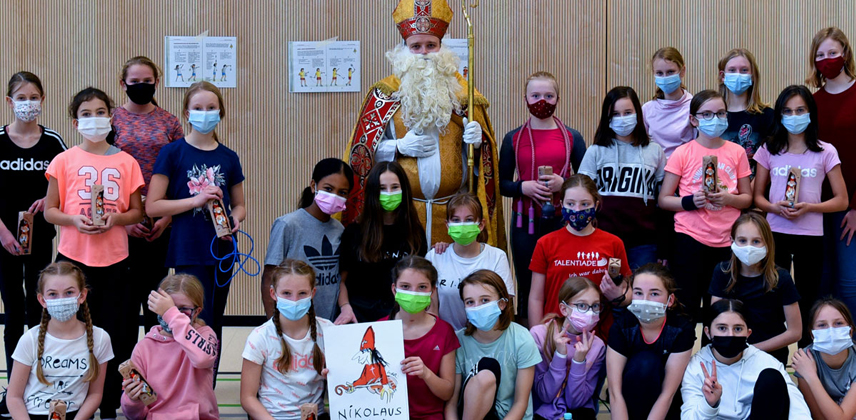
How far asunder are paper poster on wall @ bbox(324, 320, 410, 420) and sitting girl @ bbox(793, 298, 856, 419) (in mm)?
1757

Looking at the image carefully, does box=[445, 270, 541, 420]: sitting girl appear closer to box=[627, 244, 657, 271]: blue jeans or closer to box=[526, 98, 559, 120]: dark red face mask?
box=[627, 244, 657, 271]: blue jeans

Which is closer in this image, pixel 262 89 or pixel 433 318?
pixel 433 318

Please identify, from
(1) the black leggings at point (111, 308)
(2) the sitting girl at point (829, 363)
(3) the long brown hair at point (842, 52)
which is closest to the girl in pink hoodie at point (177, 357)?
(1) the black leggings at point (111, 308)

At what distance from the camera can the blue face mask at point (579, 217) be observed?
4.01m

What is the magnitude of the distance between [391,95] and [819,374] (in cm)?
254

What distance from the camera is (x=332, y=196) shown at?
406 cm

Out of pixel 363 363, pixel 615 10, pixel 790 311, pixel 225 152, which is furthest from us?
pixel 615 10

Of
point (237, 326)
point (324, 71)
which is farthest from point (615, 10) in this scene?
point (237, 326)

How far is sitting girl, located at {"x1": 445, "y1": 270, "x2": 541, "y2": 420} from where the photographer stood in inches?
143

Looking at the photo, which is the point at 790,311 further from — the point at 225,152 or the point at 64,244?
the point at 64,244

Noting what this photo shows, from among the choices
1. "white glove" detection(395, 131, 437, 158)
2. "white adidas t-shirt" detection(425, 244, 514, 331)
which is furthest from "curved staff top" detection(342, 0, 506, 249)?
"white adidas t-shirt" detection(425, 244, 514, 331)

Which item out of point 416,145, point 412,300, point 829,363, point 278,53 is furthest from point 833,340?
point 278,53

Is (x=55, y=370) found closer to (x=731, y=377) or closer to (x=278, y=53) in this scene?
(x=731, y=377)

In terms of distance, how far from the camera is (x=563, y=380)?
12.3ft
